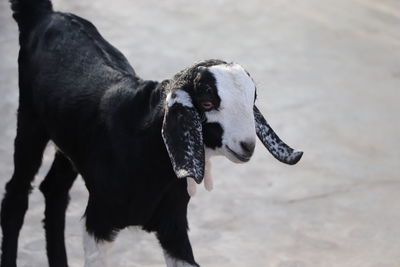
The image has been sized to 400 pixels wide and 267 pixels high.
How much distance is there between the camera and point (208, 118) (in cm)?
419

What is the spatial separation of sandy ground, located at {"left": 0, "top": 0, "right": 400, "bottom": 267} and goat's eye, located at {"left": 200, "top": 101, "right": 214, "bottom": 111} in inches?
72.2

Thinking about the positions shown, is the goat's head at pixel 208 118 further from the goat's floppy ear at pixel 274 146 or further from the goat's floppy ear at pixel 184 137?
the goat's floppy ear at pixel 274 146

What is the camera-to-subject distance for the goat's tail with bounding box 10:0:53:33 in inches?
214

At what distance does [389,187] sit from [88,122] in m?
2.63

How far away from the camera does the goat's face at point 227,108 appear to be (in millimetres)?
4090

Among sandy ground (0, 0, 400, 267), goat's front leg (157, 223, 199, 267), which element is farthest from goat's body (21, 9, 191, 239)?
sandy ground (0, 0, 400, 267)

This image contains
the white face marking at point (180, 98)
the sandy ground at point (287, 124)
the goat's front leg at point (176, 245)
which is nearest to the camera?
the white face marking at point (180, 98)

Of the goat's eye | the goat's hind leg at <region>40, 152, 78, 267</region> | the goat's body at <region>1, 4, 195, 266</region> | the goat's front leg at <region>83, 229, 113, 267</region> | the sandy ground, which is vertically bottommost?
the sandy ground

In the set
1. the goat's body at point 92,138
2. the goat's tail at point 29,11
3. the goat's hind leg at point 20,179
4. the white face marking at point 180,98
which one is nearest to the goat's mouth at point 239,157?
the white face marking at point 180,98

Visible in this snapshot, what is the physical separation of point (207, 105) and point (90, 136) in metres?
0.77

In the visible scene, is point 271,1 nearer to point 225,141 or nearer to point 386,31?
point 386,31

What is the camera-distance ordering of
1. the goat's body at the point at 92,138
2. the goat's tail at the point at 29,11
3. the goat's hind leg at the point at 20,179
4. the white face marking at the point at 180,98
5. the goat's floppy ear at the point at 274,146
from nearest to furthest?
the white face marking at the point at 180,98 → the goat's floppy ear at the point at 274,146 → the goat's body at the point at 92,138 → the goat's hind leg at the point at 20,179 → the goat's tail at the point at 29,11

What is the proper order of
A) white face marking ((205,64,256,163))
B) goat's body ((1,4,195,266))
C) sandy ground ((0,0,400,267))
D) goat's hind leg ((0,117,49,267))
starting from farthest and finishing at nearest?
sandy ground ((0,0,400,267)) < goat's hind leg ((0,117,49,267)) < goat's body ((1,4,195,266)) < white face marking ((205,64,256,163))

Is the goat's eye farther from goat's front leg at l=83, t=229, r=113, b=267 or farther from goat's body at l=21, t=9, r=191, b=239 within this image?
goat's front leg at l=83, t=229, r=113, b=267
